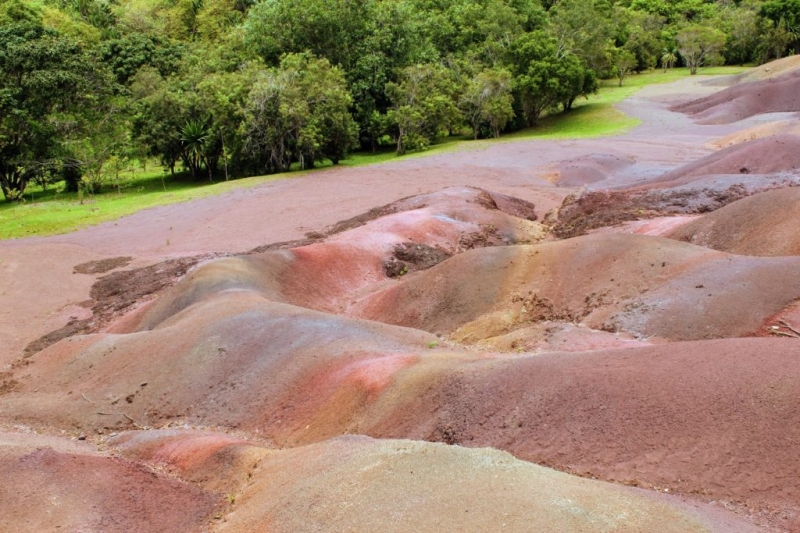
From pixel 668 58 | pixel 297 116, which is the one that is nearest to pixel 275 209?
pixel 297 116

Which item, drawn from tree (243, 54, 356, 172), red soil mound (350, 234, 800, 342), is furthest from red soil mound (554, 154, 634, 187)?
red soil mound (350, 234, 800, 342)

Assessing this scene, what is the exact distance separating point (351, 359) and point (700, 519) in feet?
21.7

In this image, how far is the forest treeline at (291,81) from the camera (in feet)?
141

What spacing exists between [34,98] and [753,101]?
5163 cm

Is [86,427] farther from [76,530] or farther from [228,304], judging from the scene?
[76,530]

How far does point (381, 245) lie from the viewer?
23453 millimetres

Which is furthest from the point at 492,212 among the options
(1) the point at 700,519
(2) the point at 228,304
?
(1) the point at 700,519

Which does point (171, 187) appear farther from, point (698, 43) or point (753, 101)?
point (698, 43)

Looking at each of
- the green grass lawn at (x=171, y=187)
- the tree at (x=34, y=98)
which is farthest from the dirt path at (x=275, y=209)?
the tree at (x=34, y=98)

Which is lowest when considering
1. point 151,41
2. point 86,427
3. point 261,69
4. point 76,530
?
point 86,427

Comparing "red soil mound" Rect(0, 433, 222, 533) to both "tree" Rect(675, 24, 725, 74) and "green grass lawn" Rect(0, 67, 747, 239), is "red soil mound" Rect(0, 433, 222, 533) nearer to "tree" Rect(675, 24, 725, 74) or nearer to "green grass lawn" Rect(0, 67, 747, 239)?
"green grass lawn" Rect(0, 67, 747, 239)

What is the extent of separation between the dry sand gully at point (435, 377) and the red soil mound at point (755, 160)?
0.17 metres

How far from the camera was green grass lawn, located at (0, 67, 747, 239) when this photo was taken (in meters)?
35.0

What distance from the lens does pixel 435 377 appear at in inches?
382
